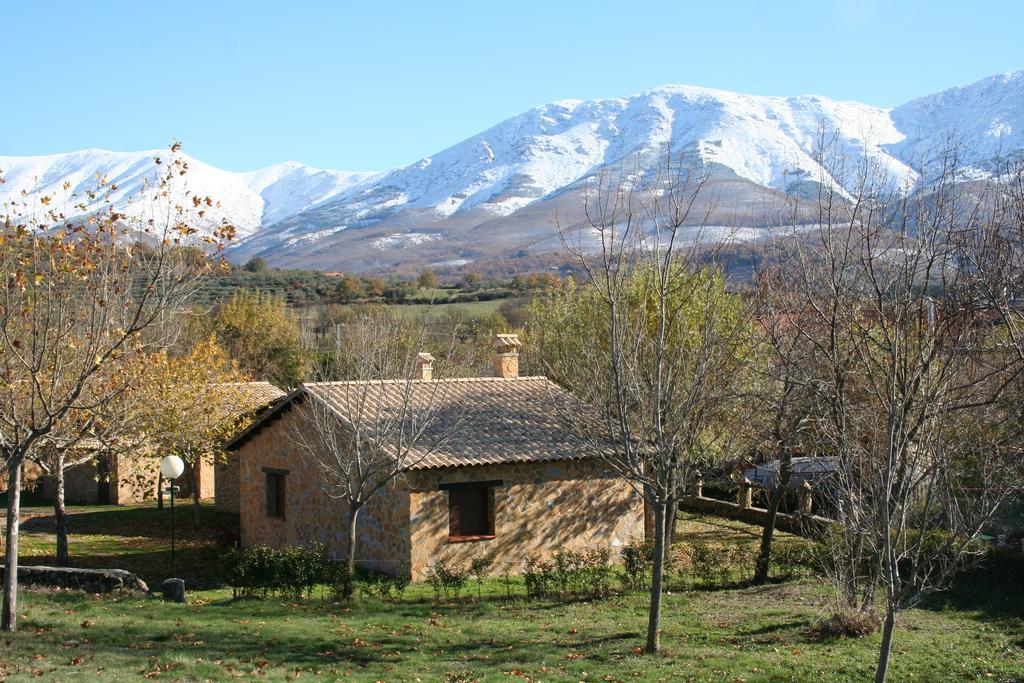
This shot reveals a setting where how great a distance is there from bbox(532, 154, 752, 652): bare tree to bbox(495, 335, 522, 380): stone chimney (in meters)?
2.36

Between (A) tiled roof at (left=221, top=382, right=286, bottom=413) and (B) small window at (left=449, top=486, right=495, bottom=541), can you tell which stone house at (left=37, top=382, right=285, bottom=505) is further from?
(B) small window at (left=449, top=486, right=495, bottom=541)

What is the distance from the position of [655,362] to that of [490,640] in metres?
4.54

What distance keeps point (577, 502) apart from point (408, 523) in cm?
403

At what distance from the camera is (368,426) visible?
63.0ft

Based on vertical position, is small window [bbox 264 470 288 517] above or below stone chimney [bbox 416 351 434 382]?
below

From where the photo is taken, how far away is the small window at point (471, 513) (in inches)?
750

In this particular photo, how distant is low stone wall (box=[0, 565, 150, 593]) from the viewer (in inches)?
602

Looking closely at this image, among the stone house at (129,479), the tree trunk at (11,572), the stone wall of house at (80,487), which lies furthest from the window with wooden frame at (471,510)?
the stone wall of house at (80,487)

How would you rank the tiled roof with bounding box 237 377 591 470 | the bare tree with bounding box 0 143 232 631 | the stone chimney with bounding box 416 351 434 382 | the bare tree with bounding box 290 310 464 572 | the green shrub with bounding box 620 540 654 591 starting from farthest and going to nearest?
the stone chimney with bounding box 416 351 434 382, the tiled roof with bounding box 237 377 591 470, the bare tree with bounding box 290 310 464 572, the green shrub with bounding box 620 540 654 591, the bare tree with bounding box 0 143 232 631

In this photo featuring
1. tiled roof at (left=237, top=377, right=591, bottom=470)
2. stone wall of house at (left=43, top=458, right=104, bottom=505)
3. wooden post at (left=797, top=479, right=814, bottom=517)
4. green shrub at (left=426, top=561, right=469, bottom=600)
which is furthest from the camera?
stone wall of house at (left=43, top=458, right=104, bottom=505)

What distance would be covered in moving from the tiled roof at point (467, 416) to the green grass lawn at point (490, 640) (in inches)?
127

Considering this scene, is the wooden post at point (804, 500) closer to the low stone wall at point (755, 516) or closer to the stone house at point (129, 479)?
the low stone wall at point (755, 516)

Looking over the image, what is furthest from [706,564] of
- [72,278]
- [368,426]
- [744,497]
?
[72,278]

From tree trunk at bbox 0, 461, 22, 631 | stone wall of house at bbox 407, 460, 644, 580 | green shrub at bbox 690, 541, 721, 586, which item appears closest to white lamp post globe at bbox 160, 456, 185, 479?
stone wall of house at bbox 407, 460, 644, 580
